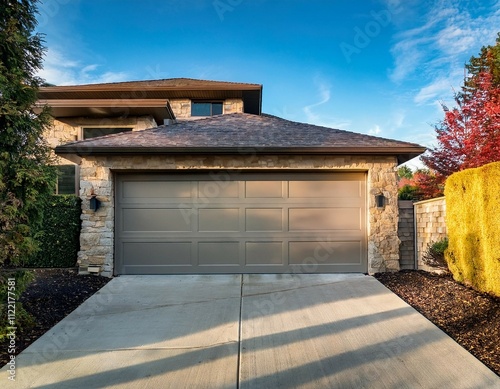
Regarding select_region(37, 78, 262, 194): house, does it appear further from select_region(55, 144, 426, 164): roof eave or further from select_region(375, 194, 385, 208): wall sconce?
select_region(375, 194, 385, 208): wall sconce

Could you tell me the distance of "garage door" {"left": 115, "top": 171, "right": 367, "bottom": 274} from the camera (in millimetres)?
6270

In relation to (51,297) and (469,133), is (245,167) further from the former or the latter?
(469,133)

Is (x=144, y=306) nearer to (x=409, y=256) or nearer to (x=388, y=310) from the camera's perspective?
(x=388, y=310)

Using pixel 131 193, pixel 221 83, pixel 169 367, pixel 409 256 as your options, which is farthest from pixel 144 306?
pixel 221 83

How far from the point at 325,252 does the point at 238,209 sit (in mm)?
1952

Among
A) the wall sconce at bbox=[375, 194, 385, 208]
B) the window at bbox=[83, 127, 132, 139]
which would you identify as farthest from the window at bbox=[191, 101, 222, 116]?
the wall sconce at bbox=[375, 194, 385, 208]

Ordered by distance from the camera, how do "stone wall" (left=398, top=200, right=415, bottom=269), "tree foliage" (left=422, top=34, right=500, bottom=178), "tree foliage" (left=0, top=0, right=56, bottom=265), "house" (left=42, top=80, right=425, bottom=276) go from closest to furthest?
"tree foliage" (left=0, top=0, right=56, bottom=265), "house" (left=42, top=80, right=425, bottom=276), "stone wall" (left=398, top=200, right=415, bottom=269), "tree foliage" (left=422, top=34, right=500, bottom=178)

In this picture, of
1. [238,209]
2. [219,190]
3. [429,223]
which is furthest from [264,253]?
[429,223]

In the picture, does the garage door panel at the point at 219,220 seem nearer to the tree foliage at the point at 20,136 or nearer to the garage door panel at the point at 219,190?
the garage door panel at the point at 219,190

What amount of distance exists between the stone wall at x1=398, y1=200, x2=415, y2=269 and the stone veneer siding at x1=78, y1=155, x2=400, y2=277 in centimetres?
40

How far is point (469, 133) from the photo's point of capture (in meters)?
9.77

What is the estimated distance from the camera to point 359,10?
7.34m

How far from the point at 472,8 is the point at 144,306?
9047 mm

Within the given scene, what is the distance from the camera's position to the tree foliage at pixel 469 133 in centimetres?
912
